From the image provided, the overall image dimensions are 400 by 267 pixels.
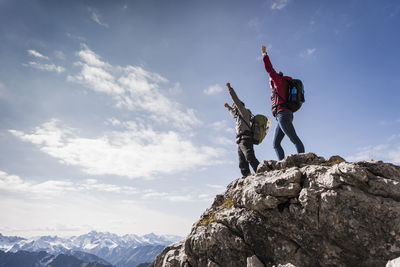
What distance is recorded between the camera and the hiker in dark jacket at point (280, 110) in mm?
9484

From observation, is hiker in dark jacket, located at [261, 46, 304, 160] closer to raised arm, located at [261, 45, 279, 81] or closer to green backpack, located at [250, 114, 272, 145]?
raised arm, located at [261, 45, 279, 81]

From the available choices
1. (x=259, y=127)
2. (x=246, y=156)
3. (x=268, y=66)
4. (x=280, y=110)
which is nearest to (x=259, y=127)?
(x=259, y=127)

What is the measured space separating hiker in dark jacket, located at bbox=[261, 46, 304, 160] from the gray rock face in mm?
932

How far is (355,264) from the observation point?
6363 millimetres

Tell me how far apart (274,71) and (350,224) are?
257 inches

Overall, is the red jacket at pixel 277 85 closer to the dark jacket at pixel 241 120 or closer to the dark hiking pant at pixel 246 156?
the dark jacket at pixel 241 120

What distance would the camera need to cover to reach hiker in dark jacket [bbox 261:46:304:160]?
373 inches

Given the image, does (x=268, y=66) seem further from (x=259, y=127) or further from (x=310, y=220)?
(x=310, y=220)

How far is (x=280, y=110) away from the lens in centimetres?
973

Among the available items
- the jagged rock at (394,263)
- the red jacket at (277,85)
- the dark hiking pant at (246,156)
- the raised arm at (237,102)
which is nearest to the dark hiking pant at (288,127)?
the red jacket at (277,85)

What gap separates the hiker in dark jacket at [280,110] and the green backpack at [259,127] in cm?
135

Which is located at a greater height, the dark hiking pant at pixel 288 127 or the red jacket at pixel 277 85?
the red jacket at pixel 277 85

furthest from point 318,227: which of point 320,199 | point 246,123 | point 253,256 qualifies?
point 246,123

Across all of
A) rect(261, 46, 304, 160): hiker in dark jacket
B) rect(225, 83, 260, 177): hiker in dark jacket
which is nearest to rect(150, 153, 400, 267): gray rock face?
rect(261, 46, 304, 160): hiker in dark jacket
